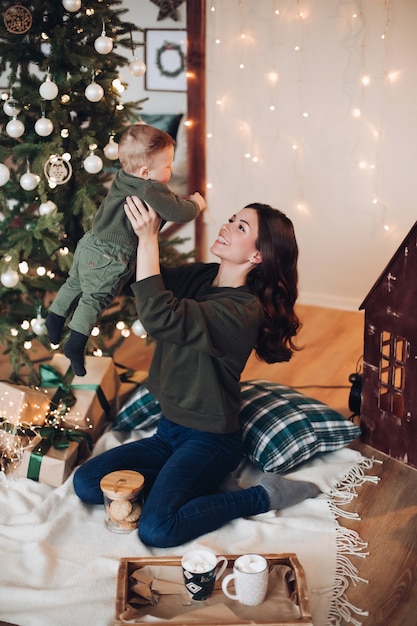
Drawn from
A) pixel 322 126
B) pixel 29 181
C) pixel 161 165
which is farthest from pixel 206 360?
pixel 322 126

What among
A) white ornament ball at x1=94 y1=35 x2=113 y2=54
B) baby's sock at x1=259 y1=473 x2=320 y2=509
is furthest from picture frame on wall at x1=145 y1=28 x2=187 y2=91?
baby's sock at x1=259 y1=473 x2=320 y2=509

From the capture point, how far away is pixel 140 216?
214 centimetres

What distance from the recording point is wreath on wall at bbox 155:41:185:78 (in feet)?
14.6

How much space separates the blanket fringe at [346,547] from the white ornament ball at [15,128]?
1.70m

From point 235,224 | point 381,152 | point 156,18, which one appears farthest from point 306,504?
point 156,18

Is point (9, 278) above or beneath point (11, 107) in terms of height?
beneath

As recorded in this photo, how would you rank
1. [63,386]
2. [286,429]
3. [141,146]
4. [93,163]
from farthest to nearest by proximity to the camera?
[63,386], [93,163], [286,429], [141,146]

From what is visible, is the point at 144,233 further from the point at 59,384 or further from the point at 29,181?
the point at 59,384

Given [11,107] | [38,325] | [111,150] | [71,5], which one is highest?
[71,5]

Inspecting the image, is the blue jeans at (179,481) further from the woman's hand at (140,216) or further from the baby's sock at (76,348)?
the woman's hand at (140,216)

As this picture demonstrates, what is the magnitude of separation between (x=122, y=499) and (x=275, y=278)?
84 centimetres

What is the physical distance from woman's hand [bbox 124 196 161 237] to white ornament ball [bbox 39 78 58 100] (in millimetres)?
754

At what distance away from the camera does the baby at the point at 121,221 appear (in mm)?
2146

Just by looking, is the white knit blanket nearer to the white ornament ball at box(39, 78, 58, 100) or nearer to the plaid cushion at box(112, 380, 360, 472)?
the plaid cushion at box(112, 380, 360, 472)
